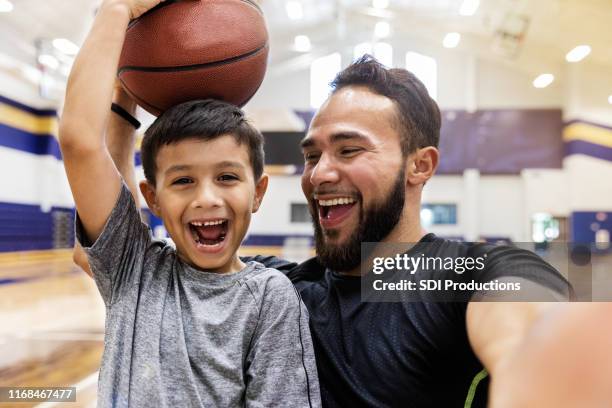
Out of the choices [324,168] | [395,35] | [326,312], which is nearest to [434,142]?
[324,168]

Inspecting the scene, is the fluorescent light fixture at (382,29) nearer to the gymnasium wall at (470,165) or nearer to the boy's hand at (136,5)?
the gymnasium wall at (470,165)

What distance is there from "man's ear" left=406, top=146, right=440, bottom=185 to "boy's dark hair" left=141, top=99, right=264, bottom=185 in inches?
8.1

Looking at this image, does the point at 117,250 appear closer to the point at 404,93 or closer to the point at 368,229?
the point at 368,229

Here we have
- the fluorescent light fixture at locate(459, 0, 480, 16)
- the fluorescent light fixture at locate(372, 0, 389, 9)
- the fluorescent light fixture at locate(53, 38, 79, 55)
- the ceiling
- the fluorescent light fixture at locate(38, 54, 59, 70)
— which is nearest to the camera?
the ceiling

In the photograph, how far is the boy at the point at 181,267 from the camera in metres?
0.50

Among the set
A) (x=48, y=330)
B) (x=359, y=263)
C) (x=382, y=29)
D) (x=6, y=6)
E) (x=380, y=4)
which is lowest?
(x=48, y=330)

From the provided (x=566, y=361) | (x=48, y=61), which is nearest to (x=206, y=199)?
(x=566, y=361)

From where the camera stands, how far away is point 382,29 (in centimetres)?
446

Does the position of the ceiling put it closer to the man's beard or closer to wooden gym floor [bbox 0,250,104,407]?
wooden gym floor [bbox 0,250,104,407]

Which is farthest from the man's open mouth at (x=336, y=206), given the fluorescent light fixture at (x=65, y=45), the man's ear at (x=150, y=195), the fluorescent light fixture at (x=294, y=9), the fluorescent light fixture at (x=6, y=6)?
the fluorescent light fixture at (x=6, y=6)

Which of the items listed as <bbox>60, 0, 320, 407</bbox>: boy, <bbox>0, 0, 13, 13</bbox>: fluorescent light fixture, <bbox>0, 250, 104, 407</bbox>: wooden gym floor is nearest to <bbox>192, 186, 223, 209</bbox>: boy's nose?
<bbox>60, 0, 320, 407</bbox>: boy

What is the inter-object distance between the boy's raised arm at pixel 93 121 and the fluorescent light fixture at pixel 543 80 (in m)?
4.41

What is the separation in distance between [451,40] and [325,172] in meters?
4.49

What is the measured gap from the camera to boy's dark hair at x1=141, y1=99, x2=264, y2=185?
568 millimetres
